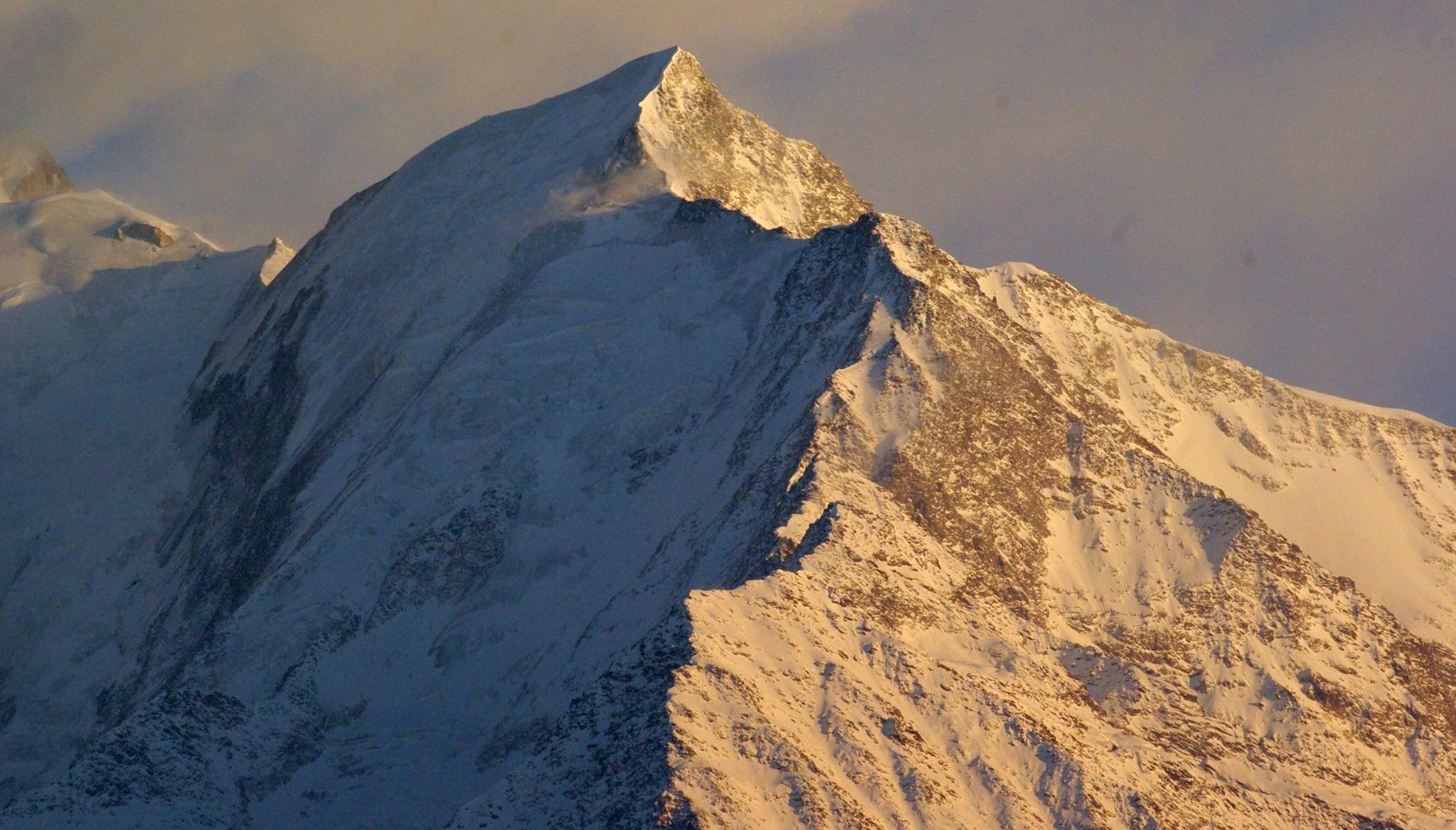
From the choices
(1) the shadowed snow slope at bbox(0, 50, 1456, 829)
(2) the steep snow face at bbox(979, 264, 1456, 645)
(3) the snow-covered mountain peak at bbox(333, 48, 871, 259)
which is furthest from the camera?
(3) the snow-covered mountain peak at bbox(333, 48, 871, 259)

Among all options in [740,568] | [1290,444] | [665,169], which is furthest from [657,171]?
[740,568]

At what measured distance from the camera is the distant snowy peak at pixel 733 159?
186375 millimetres

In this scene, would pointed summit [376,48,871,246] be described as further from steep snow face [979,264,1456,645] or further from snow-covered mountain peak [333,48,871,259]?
steep snow face [979,264,1456,645]

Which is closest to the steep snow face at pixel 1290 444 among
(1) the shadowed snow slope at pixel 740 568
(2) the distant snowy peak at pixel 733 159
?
(1) the shadowed snow slope at pixel 740 568

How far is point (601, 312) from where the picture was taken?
554 ft

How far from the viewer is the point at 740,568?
128875mm

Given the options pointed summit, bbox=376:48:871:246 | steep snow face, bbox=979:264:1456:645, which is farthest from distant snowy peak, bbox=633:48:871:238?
steep snow face, bbox=979:264:1456:645

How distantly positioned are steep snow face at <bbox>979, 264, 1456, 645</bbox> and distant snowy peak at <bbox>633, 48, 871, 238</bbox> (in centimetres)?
1669

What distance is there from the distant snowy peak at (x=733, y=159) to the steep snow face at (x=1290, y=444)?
16.7 metres

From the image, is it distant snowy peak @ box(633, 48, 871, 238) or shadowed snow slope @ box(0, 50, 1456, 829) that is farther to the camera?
distant snowy peak @ box(633, 48, 871, 238)

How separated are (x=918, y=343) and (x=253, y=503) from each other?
53.3 metres

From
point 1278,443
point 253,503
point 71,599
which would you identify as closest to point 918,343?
point 1278,443

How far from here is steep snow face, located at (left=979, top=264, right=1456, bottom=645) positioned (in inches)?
6511

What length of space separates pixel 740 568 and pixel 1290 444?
61.9 m
